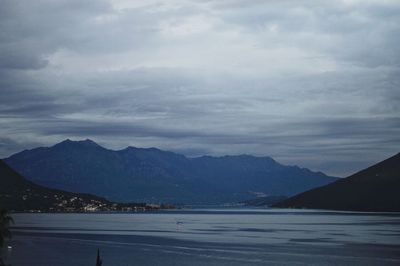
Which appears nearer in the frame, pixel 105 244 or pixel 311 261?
pixel 311 261

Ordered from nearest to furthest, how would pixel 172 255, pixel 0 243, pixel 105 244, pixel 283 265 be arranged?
pixel 0 243 → pixel 283 265 → pixel 172 255 → pixel 105 244

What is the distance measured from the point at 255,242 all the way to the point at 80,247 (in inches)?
2172

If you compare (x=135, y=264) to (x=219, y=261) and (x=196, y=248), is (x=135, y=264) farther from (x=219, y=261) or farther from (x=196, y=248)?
A: (x=196, y=248)

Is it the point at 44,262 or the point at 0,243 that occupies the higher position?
the point at 0,243

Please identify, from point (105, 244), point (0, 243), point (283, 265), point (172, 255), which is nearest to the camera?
point (0, 243)

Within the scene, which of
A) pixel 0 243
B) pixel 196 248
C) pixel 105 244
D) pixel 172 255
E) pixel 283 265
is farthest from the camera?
pixel 105 244

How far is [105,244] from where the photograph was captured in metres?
192

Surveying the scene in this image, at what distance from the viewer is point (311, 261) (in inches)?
5531

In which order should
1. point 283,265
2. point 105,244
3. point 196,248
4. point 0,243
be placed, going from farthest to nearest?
point 105,244 → point 196,248 → point 283,265 → point 0,243

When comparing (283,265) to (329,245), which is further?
(329,245)

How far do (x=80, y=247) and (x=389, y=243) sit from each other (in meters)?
92.4

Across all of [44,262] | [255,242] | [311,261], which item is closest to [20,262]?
[44,262]

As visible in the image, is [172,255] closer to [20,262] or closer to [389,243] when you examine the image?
[20,262]

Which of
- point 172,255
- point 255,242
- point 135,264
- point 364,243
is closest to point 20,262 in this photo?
point 135,264
